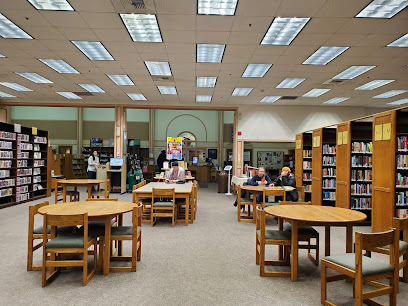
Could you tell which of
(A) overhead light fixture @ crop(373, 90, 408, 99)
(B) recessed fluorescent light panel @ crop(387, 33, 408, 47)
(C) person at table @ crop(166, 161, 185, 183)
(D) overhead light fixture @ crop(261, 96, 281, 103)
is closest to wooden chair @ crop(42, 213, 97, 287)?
(C) person at table @ crop(166, 161, 185, 183)

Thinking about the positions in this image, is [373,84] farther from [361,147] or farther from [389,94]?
[361,147]

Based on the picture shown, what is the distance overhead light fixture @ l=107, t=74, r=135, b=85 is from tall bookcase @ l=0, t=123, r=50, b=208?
3.20 meters

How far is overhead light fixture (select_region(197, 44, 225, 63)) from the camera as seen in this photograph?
21.2 feet

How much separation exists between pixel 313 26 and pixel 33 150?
8928 mm

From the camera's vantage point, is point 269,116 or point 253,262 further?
point 269,116

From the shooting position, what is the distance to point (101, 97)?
1138 centimetres

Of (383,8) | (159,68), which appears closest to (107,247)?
(383,8)

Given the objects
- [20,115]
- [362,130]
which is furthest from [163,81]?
[20,115]

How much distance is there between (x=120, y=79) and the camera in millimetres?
8992

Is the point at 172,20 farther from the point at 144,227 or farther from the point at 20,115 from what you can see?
the point at 20,115

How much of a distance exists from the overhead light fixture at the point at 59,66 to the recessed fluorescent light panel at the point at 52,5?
9.15ft

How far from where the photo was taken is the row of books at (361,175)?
6.77 meters

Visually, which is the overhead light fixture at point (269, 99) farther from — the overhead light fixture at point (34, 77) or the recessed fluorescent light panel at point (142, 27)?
the overhead light fixture at point (34, 77)

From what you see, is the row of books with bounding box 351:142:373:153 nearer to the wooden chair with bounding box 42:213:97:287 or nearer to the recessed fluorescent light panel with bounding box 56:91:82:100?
the wooden chair with bounding box 42:213:97:287
